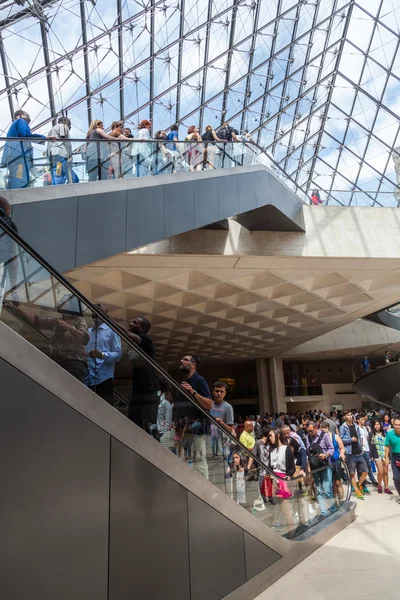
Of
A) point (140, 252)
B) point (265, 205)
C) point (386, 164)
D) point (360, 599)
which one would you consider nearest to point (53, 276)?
point (360, 599)

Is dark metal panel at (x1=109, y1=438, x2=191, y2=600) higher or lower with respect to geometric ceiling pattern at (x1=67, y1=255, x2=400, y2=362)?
lower

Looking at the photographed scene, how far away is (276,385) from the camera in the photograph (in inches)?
1238

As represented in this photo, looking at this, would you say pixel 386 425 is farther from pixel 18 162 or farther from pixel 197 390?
pixel 18 162

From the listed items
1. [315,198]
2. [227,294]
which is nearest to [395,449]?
[315,198]

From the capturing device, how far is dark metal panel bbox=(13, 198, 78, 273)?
657cm

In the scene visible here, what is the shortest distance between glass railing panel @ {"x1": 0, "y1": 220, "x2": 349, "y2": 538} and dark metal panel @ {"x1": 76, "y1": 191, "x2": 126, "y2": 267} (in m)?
3.18

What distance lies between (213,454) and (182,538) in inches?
41.4

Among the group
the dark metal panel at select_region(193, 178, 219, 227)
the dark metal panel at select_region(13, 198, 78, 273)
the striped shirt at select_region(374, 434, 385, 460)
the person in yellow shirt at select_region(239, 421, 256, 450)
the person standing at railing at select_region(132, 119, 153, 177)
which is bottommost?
the striped shirt at select_region(374, 434, 385, 460)

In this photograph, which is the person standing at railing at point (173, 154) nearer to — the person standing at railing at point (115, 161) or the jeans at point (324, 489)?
the person standing at railing at point (115, 161)

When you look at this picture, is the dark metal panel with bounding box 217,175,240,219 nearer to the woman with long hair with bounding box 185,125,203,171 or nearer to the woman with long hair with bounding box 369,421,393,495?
the woman with long hair with bounding box 185,125,203,171

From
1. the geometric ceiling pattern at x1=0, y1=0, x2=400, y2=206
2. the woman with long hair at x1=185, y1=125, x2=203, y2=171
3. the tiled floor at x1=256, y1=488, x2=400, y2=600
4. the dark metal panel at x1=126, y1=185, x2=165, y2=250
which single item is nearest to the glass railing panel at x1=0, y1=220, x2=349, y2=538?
the tiled floor at x1=256, y1=488, x2=400, y2=600

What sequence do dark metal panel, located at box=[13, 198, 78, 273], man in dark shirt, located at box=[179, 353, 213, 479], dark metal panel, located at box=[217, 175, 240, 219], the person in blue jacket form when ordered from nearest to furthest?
1. man in dark shirt, located at box=[179, 353, 213, 479]
2. dark metal panel, located at box=[13, 198, 78, 273]
3. the person in blue jacket
4. dark metal panel, located at box=[217, 175, 240, 219]

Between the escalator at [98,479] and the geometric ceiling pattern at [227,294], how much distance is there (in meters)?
7.99

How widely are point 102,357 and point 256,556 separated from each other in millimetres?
3138
